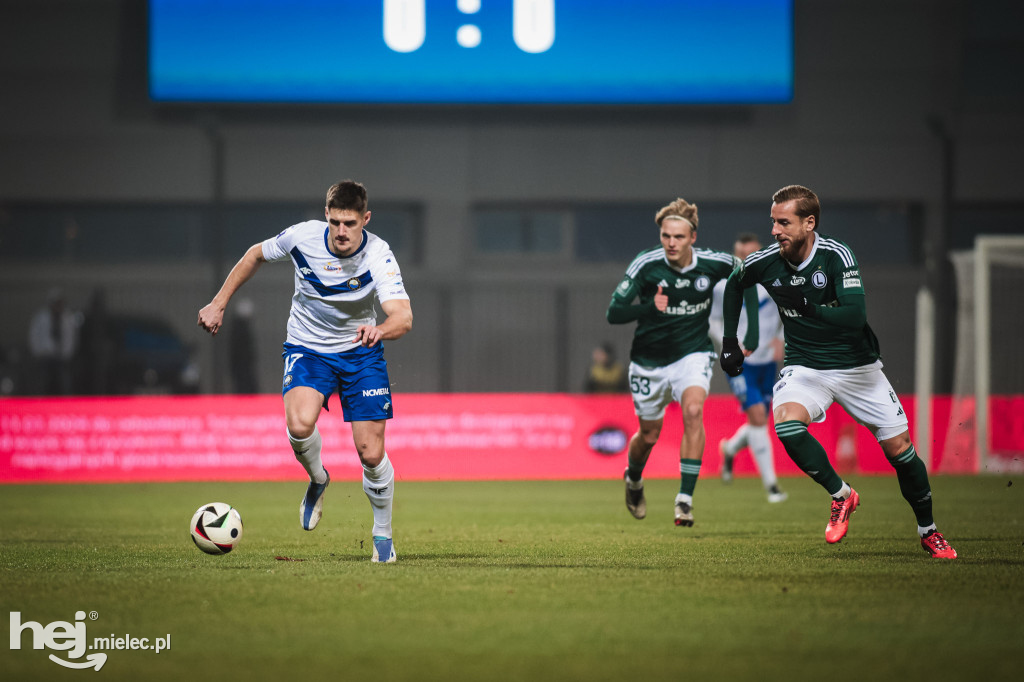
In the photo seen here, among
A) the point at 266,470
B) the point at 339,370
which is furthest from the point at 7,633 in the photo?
the point at 266,470

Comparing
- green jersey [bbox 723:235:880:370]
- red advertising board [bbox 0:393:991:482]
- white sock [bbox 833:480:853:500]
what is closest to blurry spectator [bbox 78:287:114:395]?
red advertising board [bbox 0:393:991:482]

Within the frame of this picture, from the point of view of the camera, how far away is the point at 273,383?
21172mm

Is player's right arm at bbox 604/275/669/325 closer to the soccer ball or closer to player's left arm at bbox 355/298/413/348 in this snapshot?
player's left arm at bbox 355/298/413/348

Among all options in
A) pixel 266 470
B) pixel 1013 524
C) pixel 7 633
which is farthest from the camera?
pixel 266 470

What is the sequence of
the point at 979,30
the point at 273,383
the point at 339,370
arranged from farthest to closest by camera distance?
the point at 979,30 → the point at 273,383 → the point at 339,370

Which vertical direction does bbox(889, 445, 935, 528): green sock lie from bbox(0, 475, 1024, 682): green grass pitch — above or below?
above

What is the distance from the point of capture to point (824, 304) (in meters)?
7.25

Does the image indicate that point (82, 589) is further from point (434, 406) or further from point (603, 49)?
point (603, 49)

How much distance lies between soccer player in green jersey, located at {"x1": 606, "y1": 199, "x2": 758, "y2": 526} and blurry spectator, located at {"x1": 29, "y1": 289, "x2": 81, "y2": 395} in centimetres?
1191

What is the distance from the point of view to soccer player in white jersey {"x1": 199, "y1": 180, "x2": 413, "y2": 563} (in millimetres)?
6977

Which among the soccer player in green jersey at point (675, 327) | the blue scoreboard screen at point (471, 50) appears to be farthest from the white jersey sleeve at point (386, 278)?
the blue scoreboard screen at point (471, 50)

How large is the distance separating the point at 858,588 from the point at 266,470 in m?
11.0

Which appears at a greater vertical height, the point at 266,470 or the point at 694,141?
the point at 694,141

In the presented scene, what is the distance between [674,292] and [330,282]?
2992 millimetres
